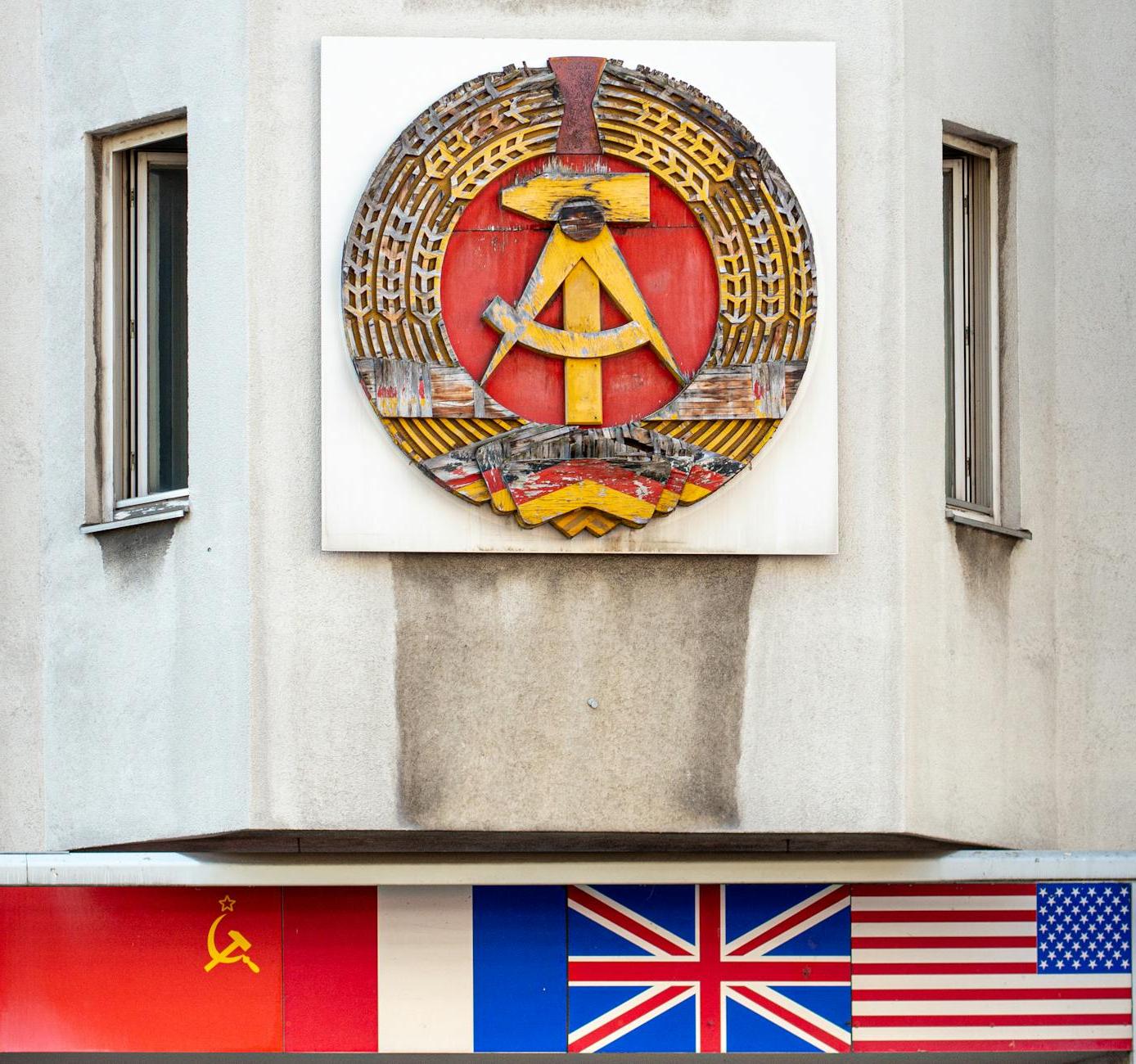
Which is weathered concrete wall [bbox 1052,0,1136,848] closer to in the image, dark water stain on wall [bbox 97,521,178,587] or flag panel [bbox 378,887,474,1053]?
flag panel [bbox 378,887,474,1053]

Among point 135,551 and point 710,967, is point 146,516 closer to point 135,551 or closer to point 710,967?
point 135,551

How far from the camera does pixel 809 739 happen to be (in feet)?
40.5

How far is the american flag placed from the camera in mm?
13438

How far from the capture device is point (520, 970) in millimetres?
13414

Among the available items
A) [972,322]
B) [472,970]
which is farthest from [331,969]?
[972,322]

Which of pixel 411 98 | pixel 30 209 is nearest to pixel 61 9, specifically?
pixel 30 209

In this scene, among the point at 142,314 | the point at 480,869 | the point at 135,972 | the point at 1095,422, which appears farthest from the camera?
the point at 1095,422

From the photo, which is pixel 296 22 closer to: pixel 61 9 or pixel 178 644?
pixel 61 9

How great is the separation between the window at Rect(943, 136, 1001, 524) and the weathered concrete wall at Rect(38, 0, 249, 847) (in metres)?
3.82

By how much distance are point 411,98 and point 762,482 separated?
2524 mm

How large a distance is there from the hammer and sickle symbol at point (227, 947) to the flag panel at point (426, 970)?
0.72 meters

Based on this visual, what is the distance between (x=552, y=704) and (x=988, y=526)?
254cm

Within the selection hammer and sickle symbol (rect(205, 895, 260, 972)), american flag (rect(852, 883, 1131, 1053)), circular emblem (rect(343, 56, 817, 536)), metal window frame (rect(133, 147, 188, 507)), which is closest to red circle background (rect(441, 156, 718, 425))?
circular emblem (rect(343, 56, 817, 536))

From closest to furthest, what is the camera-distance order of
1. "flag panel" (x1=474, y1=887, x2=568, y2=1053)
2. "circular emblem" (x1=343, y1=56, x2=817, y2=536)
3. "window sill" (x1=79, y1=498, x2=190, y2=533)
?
"circular emblem" (x1=343, y1=56, x2=817, y2=536)
"window sill" (x1=79, y1=498, x2=190, y2=533)
"flag panel" (x1=474, y1=887, x2=568, y2=1053)
